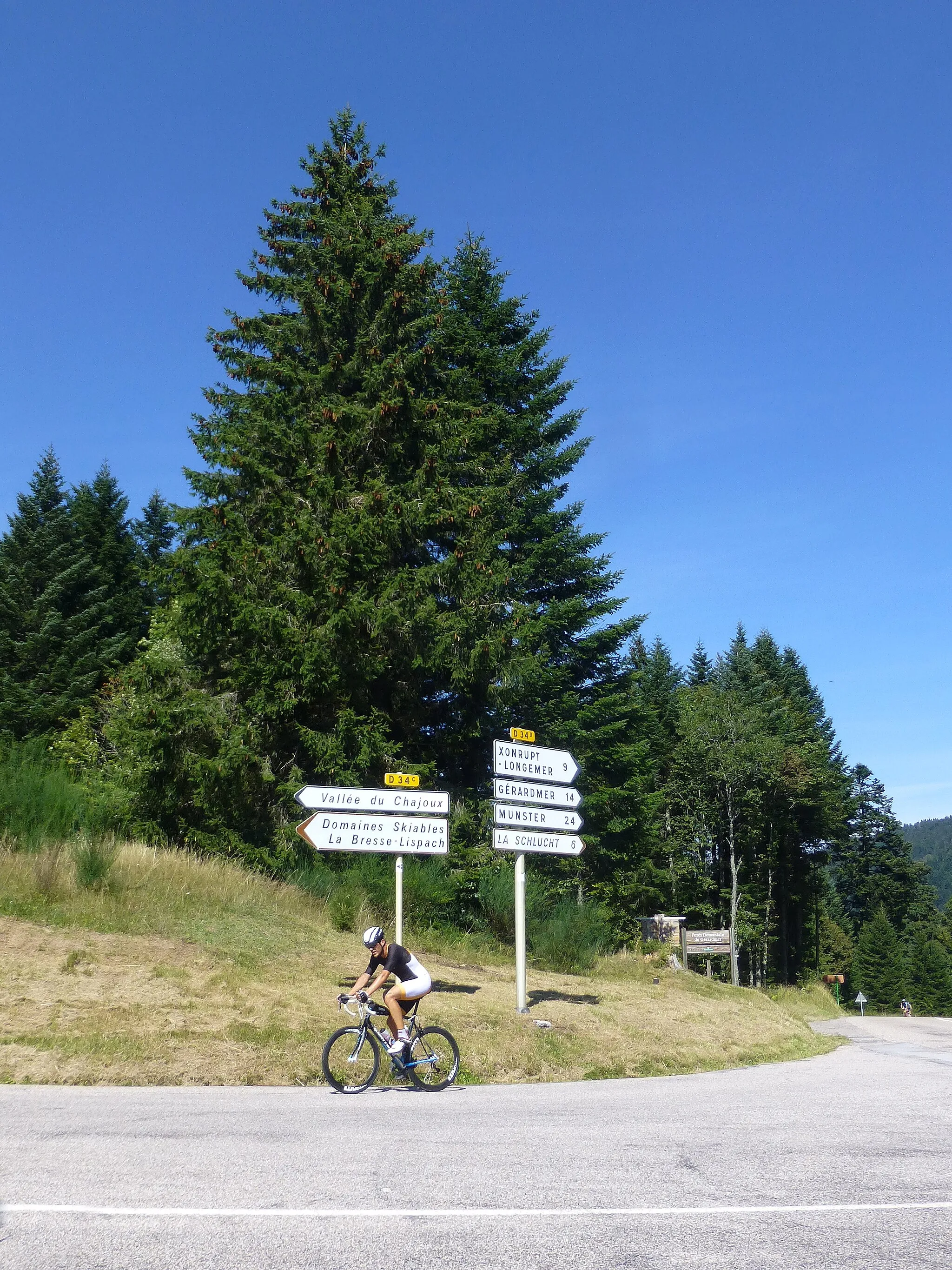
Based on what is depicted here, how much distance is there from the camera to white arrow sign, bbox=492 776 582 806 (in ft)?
46.8

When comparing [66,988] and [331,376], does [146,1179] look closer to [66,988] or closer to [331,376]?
[66,988]

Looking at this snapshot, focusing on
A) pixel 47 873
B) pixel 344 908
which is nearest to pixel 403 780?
pixel 344 908

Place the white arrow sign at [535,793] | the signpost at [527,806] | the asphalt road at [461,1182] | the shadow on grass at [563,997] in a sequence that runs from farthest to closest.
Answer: the shadow on grass at [563,997]
the white arrow sign at [535,793]
the signpost at [527,806]
the asphalt road at [461,1182]

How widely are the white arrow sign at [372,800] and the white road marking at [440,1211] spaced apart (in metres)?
8.19

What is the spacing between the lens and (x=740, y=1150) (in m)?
6.73

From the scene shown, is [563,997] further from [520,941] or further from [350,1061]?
[350,1061]

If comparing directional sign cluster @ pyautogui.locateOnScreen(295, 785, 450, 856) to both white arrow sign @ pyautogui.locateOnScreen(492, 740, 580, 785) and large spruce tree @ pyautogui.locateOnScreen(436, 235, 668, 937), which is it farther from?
large spruce tree @ pyautogui.locateOnScreen(436, 235, 668, 937)

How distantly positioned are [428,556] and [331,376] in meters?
5.10

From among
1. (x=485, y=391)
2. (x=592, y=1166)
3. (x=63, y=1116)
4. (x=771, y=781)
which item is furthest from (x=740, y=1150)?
(x=771, y=781)

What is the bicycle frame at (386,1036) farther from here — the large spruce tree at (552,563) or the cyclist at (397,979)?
the large spruce tree at (552,563)

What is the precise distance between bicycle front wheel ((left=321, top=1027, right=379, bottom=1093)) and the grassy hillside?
0.37 meters

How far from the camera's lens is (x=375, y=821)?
44.5 ft

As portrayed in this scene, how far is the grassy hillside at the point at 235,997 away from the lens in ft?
33.6

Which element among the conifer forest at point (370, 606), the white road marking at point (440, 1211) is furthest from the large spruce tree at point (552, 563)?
the white road marking at point (440, 1211)
